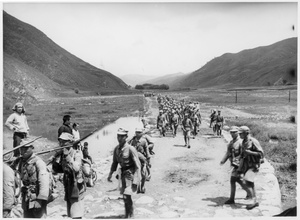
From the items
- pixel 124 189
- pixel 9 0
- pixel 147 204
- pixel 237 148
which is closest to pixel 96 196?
pixel 147 204

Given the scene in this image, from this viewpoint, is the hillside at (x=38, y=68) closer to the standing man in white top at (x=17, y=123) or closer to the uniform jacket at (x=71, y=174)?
the standing man in white top at (x=17, y=123)

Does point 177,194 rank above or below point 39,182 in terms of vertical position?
below

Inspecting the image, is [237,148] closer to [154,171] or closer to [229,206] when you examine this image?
[229,206]

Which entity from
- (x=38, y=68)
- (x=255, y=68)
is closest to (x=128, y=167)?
(x=38, y=68)

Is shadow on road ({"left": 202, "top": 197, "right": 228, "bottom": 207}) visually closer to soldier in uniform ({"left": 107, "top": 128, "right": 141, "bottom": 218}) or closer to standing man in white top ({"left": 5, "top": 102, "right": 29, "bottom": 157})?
soldier in uniform ({"left": 107, "top": 128, "right": 141, "bottom": 218})

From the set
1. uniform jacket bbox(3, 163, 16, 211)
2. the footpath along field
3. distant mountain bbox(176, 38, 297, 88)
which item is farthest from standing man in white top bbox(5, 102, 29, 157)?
distant mountain bbox(176, 38, 297, 88)

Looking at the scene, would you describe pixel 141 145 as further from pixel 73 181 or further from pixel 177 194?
pixel 73 181

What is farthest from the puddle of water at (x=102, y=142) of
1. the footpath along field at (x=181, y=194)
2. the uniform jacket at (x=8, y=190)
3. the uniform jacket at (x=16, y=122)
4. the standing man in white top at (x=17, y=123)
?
the uniform jacket at (x=8, y=190)
